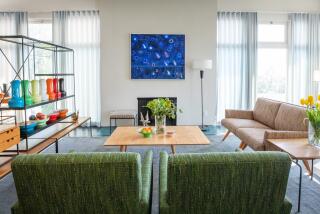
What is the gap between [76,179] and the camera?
1906 millimetres

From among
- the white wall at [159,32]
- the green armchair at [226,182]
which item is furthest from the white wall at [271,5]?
the green armchair at [226,182]

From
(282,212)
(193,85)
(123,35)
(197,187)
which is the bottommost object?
(282,212)

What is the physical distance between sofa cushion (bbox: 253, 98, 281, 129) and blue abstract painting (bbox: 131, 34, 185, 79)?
2107 mm

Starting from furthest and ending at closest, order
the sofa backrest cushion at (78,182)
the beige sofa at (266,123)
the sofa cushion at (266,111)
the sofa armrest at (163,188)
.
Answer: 1. the sofa cushion at (266,111)
2. the beige sofa at (266,123)
3. the sofa armrest at (163,188)
4. the sofa backrest cushion at (78,182)

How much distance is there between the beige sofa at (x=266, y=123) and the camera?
12.7 feet

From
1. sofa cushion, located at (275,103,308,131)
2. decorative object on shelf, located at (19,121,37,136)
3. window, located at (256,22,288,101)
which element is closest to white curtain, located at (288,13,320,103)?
window, located at (256,22,288,101)

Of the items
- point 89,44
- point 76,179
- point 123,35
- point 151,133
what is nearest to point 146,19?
point 123,35

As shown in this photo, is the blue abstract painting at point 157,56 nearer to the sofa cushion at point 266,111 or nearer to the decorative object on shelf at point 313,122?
the sofa cushion at point 266,111

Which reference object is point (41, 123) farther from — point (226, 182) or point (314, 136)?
point (314, 136)

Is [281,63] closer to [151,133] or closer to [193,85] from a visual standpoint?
[193,85]

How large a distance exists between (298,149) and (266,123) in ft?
7.68

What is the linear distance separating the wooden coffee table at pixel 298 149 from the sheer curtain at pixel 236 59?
4.30 metres

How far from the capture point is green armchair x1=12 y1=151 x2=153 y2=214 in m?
1.88

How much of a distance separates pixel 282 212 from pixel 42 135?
3.94 m
